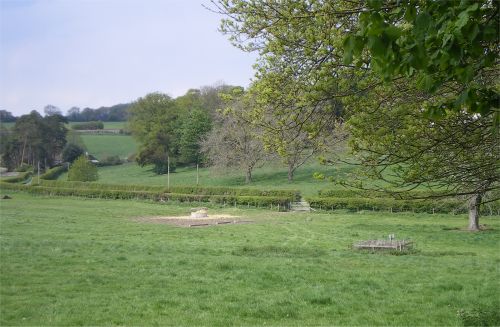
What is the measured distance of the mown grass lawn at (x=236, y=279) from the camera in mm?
9422

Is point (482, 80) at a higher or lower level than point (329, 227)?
higher

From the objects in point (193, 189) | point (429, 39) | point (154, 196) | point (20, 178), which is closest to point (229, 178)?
point (193, 189)

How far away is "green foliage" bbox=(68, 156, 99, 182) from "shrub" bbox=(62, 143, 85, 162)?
27232 mm

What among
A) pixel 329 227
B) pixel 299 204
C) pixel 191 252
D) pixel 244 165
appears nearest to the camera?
pixel 191 252

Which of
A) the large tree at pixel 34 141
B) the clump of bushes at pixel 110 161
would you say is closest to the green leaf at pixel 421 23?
the large tree at pixel 34 141

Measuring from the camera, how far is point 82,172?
70688mm

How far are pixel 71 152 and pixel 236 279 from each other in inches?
3600

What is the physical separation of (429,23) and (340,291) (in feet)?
29.7

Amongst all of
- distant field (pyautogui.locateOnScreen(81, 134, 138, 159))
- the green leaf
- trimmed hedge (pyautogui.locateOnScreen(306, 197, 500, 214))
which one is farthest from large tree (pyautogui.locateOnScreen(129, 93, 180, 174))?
the green leaf

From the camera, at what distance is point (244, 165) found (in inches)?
2527

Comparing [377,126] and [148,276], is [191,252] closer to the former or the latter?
[148,276]

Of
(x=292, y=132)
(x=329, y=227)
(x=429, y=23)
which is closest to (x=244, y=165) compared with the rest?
(x=329, y=227)

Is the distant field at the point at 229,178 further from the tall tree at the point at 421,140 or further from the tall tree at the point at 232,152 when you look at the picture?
the tall tree at the point at 421,140

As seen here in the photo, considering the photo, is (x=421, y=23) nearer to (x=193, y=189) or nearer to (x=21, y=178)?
(x=193, y=189)
